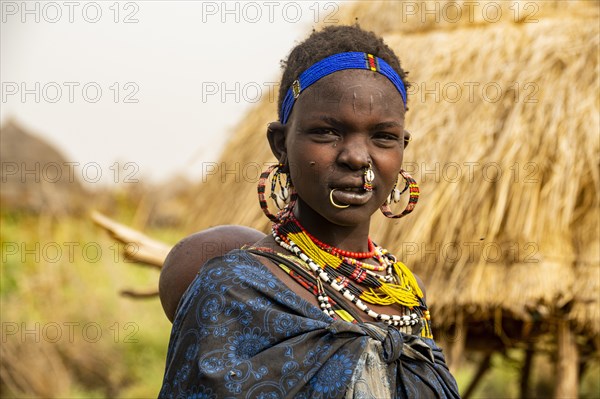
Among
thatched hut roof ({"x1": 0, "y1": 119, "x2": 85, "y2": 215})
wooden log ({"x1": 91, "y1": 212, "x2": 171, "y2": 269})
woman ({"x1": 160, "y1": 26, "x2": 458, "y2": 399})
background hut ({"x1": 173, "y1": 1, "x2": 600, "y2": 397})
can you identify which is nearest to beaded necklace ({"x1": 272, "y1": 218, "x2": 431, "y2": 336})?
woman ({"x1": 160, "y1": 26, "x2": 458, "y2": 399})

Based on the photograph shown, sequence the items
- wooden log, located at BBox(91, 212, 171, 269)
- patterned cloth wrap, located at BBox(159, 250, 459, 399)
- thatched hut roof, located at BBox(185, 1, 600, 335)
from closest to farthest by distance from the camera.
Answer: patterned cloth wrap, located at BBox(159, 250, 459, 399) < wooden log, located at BBox(91, 212, 171, 269) < thatched hut roof, located at BBox(185, 1, 600, 335)

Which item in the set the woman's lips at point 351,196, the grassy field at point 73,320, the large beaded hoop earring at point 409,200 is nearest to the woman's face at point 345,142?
the woman's lips at point 351,196

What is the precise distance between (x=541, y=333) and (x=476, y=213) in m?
1.34

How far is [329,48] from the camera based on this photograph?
214cm

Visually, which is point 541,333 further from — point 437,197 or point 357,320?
point 357,320

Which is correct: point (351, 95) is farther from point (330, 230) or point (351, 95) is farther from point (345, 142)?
point (330, 230)

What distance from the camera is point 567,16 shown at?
5945 millimetres

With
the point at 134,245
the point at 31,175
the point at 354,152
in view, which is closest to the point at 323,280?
the point at 354,152

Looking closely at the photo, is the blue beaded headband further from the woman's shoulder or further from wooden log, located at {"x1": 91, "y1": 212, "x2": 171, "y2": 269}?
wooden log, located at {"x1": 91, "y1": 212, "x2": 171, "y2": 269}

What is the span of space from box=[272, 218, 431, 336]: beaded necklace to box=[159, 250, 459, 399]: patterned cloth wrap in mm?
111

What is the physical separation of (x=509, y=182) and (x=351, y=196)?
341 cm

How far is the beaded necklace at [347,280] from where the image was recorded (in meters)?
2.10

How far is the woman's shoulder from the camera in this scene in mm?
2221

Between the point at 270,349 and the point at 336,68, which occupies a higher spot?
the point at 336,68
